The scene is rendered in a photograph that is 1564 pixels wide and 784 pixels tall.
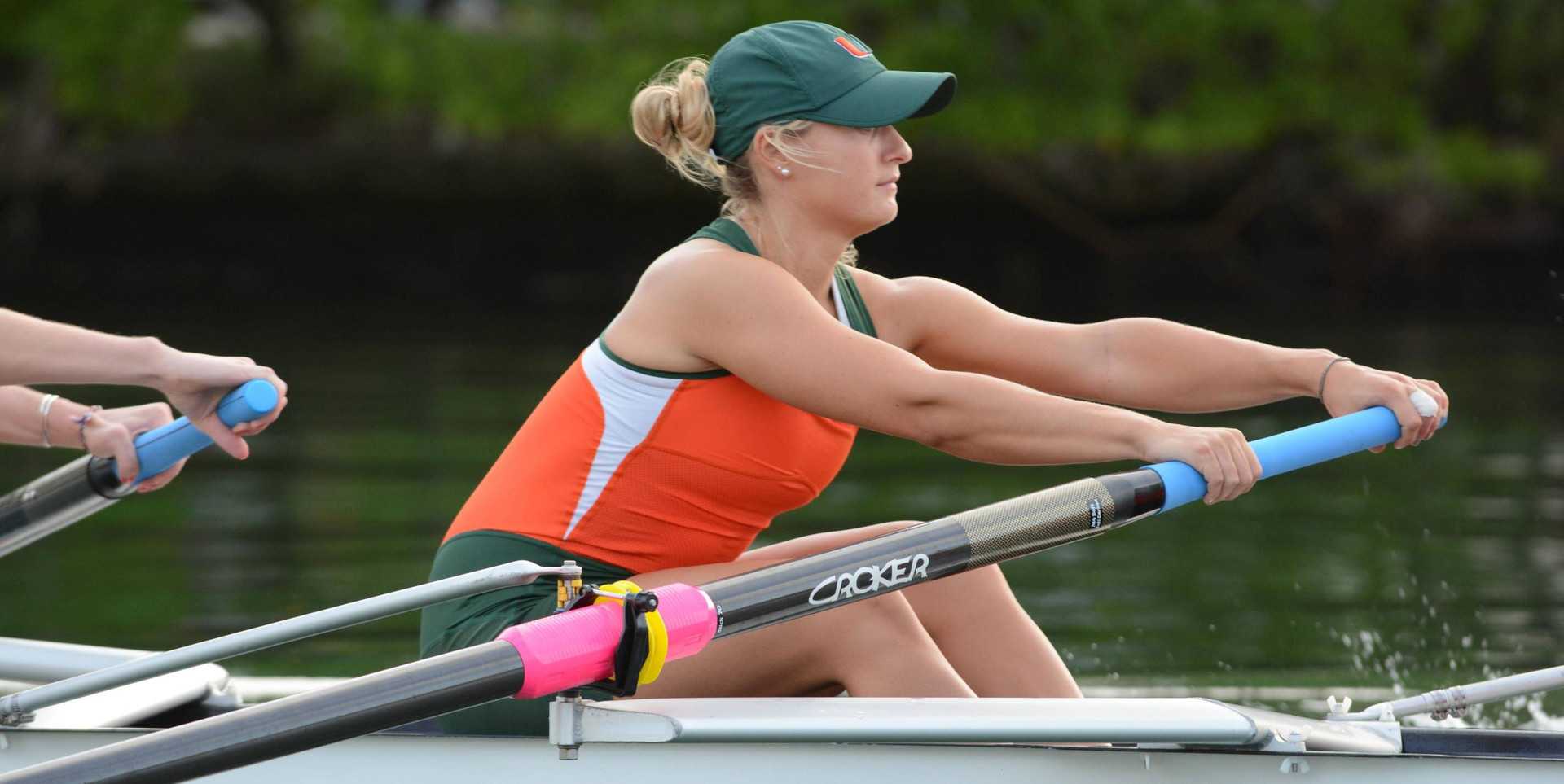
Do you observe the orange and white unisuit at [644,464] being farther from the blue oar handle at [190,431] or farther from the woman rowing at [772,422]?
the blue oar handle at [190,431]

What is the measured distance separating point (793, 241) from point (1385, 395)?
2.91 feet

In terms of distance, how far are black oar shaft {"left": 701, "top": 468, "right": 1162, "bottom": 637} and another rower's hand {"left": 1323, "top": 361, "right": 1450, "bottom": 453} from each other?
43 centimetres

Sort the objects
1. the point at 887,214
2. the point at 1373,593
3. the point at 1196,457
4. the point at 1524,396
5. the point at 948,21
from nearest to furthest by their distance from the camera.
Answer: the point at 1196,457
the point at 887,214
the point at 1373,593
the point at 1524,396
the point at 948,21

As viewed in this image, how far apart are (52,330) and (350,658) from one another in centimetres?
219

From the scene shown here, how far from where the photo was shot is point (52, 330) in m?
2.40

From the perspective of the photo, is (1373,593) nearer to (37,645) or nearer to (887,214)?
(887,214)

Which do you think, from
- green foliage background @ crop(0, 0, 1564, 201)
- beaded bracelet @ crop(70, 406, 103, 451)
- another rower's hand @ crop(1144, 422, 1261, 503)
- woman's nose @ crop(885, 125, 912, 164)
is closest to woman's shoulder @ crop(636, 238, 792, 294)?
woman's nose @ crop(885, 125, 912, 164)

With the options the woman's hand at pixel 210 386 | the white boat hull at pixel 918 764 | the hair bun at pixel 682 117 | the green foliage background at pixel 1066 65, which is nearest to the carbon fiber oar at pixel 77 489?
the woman's hand at pixel 210 386

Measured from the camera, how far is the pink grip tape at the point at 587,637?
196 cm

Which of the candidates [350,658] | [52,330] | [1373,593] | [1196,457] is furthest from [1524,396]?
[52,330]

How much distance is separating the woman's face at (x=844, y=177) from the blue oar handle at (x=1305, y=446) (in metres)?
0.53

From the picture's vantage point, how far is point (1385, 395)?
2498 mm

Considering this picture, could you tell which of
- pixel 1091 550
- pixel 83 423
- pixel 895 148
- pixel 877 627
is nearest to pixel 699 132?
pixel 895 148

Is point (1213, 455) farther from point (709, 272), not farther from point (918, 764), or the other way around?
point (709, 272)
